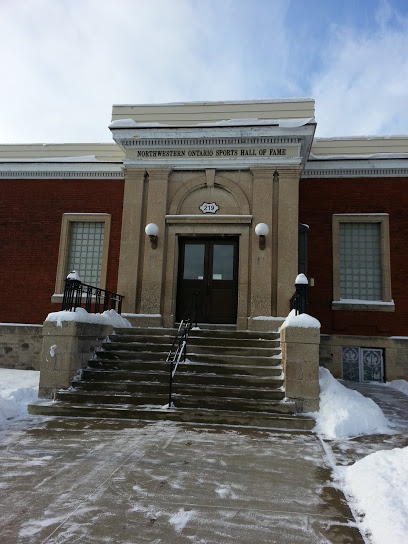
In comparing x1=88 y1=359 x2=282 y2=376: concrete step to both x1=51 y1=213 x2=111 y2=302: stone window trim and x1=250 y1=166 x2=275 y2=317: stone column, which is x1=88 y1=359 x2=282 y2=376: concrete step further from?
x1=51 y1=213 x2=111 y2=302: stone window trim

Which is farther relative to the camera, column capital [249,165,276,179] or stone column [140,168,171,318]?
column capital [249,165,276,179]

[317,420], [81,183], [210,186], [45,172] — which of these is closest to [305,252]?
[210,186]

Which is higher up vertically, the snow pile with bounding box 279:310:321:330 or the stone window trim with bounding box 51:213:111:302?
the stone window trim with bounding box 51:213:111:302

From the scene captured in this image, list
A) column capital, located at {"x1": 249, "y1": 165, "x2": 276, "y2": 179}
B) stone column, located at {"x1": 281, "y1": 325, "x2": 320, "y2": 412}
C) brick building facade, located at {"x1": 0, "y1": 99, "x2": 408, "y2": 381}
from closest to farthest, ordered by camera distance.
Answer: stone column, located at {"x1": 281, "y1": 325, "x2": 320, "y2": 412} < brick building facade, located at {"x1": 0, "y1": 99, "x2": 408, "y2": 381} < column capital, located at {"x1": 249, "y1": 165, "x2": 276, "y2": 179}

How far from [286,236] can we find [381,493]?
7552mm

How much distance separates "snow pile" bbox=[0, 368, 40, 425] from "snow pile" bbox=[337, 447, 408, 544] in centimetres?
487

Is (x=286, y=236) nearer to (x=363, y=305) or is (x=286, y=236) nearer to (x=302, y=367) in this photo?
(x=363, y=305)

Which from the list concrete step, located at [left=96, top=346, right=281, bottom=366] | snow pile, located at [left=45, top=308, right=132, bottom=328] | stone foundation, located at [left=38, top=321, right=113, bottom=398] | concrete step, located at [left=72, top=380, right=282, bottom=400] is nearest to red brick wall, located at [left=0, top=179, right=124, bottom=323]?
snow pile, located at [left=45, top=308, right=132, bottom=328]

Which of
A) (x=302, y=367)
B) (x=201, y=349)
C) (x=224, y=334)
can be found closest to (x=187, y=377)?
(x=201, y=349)

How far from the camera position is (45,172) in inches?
546

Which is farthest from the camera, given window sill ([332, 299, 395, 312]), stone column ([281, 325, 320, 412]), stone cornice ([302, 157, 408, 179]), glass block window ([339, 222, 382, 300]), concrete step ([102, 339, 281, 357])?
stone cornice ([302, 157, 408, 179])

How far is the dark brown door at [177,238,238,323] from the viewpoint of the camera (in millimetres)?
11203

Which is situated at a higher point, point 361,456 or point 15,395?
point 15,395

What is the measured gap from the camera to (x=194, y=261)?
11.5 metres
